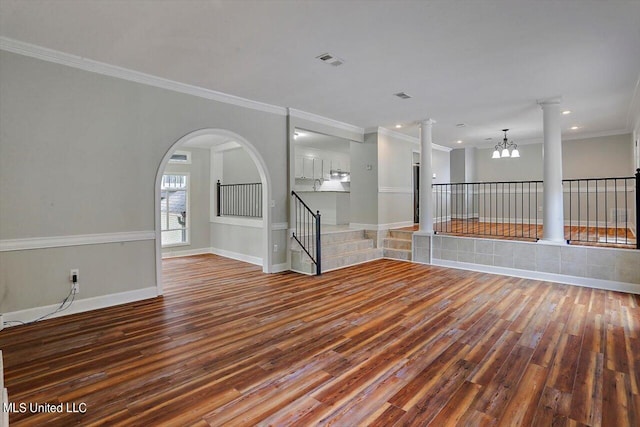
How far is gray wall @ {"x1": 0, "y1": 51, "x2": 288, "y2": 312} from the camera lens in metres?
3.47

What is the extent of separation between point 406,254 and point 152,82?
5.56 m

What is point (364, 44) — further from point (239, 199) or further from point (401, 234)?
point (239, 199)

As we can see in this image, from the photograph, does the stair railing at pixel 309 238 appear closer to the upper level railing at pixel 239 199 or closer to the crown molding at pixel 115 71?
the upper level railing at pixel 239 199

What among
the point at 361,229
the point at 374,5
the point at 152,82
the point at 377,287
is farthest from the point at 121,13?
the point at 361,229

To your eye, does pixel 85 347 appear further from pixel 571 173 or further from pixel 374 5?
pixel 571 173

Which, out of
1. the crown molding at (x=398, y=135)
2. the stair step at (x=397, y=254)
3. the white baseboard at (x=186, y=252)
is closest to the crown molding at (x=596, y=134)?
the crown molding at (x=398, y=135)

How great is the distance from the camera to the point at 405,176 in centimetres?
854

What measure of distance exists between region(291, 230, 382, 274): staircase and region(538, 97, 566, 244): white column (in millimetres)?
3226

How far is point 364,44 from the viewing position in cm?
344

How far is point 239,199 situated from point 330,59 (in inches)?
198

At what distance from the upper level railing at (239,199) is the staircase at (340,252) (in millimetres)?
1790

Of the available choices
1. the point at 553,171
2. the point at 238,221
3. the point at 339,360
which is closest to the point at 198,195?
the point at 238,221

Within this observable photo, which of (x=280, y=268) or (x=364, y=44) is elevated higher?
(x=364, y=44)

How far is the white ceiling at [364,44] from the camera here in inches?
111
